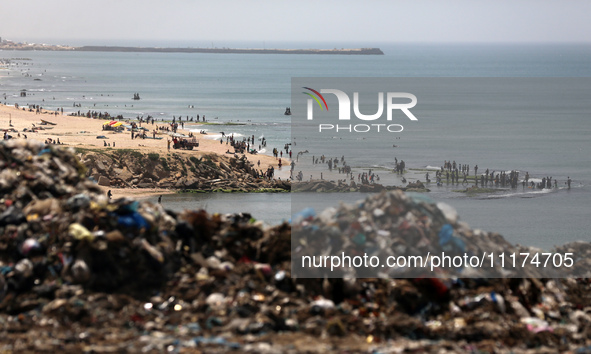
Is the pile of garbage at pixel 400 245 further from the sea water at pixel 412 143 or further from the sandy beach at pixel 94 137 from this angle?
the sandy beach at pixel 94 137

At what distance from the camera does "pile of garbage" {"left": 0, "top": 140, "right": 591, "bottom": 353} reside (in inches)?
361

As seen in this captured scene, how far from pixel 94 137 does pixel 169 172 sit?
35.2ft

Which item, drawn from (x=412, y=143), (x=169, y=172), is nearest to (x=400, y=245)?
(x=169, y=172)

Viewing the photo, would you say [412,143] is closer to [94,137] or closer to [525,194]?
[525,194]

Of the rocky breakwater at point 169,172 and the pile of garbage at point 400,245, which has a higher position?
the pile of garbage at point 400,245

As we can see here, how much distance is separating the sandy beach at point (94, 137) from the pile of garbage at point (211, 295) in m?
A: 18.5

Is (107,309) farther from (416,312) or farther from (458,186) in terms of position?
(458,186)

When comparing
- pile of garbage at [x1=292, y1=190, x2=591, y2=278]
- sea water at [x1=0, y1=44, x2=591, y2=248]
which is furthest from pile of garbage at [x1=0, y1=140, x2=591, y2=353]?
sea water at [x1=0, y1=44, x2=591, y2=248]

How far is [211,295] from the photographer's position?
9.97 meters

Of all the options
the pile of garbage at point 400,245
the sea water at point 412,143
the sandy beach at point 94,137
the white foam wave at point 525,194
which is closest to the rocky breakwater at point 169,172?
the sandy beach at point 94,137

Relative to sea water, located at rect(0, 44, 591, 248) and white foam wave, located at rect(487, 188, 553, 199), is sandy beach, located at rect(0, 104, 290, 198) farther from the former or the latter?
white foam wave, located at rect(487, 188, 553, 199)

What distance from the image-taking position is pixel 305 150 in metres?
44.6

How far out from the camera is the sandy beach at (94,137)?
3550cm

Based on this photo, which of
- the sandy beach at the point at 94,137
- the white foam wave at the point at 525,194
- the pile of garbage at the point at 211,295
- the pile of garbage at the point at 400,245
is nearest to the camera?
the pile of garbage at the point at 211,295
